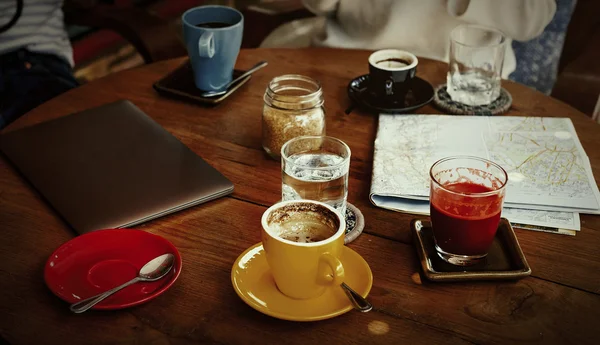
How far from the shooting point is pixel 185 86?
4.17 ft

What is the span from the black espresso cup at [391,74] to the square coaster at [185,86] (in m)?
0.29

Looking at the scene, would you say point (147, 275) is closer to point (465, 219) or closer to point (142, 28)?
point (465, 219)

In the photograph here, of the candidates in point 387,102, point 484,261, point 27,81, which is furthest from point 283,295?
point 27,81

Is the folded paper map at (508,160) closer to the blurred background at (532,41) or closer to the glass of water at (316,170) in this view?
the glass of water at (316,170)

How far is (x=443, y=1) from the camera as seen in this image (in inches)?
62.6

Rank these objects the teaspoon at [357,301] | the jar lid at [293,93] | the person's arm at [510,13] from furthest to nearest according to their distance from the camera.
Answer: the person's arm at [510,13] → the jar lid at [293,93] → the teaspoon at [357,301]

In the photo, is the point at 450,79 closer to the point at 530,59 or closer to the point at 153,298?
the point at 530,59

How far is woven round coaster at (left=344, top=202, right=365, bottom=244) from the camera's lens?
0.86 m

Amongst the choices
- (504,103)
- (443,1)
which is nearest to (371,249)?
(504,103)

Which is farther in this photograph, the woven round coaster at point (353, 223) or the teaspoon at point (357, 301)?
the woven round coaster at point (353, 223)

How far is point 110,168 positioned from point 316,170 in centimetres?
36

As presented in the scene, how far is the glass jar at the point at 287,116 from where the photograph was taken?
101cm

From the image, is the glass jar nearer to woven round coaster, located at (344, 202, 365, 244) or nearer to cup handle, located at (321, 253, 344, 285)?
woven round coaster, located at (344, 202, 365, 244)

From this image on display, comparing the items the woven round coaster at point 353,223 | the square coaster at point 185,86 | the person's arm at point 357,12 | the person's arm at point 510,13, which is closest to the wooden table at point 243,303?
the woven round coaster at point 353,223
